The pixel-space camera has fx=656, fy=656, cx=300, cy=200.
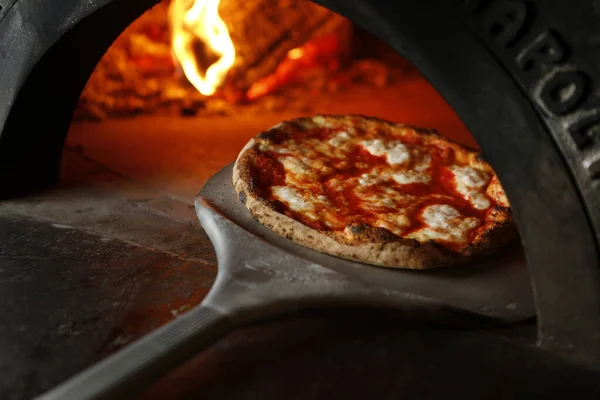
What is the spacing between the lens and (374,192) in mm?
2709

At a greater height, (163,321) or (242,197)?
(242,197)

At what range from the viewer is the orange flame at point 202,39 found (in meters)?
3.83

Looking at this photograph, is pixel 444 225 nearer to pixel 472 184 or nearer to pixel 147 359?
pixel 472 184

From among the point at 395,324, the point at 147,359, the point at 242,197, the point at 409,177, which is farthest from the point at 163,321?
the point at 409,177

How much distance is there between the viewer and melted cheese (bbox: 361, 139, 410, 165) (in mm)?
2945

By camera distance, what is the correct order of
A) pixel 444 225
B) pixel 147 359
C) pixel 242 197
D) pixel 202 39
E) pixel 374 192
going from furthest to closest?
1. pixel 202 39
2. pixel 374 192
3. pixel 242 197
4. pixel 444 225
5. pixel 147 359

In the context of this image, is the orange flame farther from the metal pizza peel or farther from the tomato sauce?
the metal pizza peel

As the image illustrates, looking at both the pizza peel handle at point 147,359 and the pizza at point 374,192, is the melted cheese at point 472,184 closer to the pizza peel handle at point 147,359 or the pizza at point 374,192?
the pizza at point 374,192

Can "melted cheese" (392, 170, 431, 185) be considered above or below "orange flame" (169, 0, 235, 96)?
below

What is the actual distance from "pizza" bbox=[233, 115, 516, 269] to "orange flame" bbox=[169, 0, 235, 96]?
0.94 metres

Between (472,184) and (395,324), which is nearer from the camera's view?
(395,324)

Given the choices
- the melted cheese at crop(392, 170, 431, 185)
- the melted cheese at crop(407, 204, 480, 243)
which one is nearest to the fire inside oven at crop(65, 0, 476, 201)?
the melted cheese at crop(392, 170, 431, 185)

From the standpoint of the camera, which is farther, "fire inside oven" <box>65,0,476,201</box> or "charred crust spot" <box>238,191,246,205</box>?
"fire inside oven" <box>65,0,476,201</box>

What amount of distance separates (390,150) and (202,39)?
152 cm
